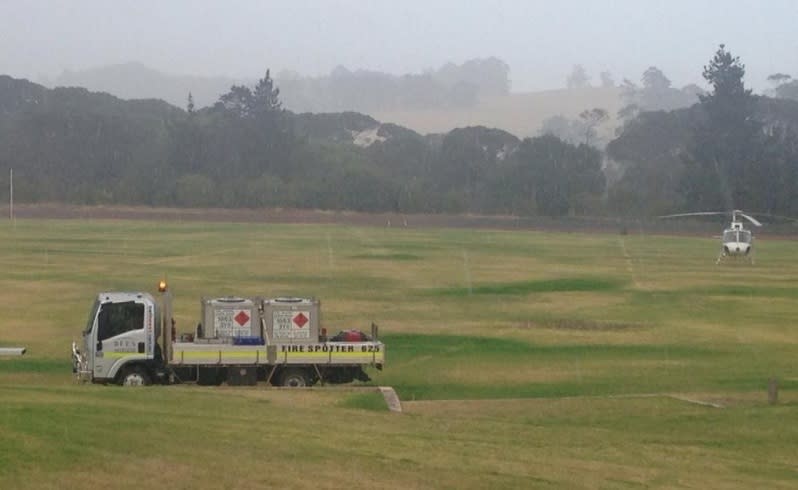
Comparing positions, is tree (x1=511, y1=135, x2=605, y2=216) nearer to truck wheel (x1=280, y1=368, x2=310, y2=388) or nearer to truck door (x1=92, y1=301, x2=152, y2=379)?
truck wheel (x1=280, y1=368, x2=310, y2=388)

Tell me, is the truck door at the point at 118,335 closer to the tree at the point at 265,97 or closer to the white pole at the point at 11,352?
the white pole at the point at 11,352

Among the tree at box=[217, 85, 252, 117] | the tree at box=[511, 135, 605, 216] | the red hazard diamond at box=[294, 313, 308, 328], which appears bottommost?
the red hazard diamond at box=[294, 313, 308, 328]

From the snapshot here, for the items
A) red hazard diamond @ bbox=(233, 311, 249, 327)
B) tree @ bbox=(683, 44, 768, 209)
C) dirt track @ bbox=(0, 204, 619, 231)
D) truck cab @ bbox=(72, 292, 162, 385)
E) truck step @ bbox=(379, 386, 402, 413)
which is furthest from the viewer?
tree @ bbox=(683, 44, 768, 209)

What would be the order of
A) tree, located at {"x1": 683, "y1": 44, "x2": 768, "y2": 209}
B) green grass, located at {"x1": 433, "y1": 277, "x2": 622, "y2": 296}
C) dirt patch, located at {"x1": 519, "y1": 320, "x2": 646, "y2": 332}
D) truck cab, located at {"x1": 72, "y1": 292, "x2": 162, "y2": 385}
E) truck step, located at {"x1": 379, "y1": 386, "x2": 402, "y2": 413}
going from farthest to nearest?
tree, located at {"x1": 683, "y1": 44, "x2": 768, "y2": 209} → green grass, located at {"x1": 433, "y1": 277, "x2": 622, "y2": 296} → dirt patch, located at {"x1": 519, "y1": 320, "x2": 646, "y2": 332} → truck cab, located at {"x1": 72, "y1": 292, "x2": 162, "y2": 385} → truck step, located at {"x1": 379, "y1": 386, "x2": 402, "y2": 413}

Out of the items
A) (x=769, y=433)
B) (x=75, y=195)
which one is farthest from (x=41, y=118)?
(x=769, y=433)

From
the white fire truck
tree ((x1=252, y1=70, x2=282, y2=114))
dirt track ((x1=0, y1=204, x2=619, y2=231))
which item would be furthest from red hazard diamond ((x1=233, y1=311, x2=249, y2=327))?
tree ((x1=252, y1=70, x2=282, y2=114))

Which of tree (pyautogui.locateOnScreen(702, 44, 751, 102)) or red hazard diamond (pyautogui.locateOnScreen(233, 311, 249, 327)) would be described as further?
tree (pyautogui.locateOnScreen(702, 44, 751, 102))

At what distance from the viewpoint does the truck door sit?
25.3 m

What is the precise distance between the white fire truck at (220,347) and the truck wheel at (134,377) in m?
0.02

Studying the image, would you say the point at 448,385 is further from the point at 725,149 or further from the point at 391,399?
the point at 725,149

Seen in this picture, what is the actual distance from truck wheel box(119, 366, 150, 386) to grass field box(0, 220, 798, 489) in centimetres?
152

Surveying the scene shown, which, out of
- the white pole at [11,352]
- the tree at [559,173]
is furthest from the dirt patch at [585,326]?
the tree at [559,173]

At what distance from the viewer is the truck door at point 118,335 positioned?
25.3 m

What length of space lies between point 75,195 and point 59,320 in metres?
79.6
